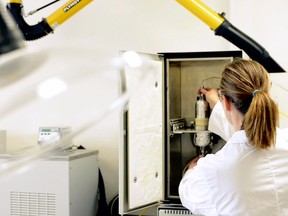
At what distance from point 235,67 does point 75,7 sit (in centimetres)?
94

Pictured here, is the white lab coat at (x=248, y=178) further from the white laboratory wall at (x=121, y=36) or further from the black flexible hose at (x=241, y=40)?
the white laboratory wall at (x=121, y=36)

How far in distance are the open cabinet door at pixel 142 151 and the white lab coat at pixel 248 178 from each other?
1.92ft

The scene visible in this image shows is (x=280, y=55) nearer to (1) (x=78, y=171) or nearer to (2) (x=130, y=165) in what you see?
(2) (x=130, y=165)

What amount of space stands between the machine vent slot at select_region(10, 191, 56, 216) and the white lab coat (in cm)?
94

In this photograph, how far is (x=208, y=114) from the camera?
2.12 m

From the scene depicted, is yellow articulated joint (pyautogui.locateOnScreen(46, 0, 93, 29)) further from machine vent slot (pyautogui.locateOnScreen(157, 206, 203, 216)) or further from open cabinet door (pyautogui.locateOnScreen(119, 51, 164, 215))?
machine vent slot (pyautogui.locateOnScreen(157, 206, 203, 216))

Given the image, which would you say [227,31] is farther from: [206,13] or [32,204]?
[32,204]

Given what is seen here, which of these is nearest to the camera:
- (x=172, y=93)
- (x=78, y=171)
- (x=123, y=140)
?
(x=123, y=140)

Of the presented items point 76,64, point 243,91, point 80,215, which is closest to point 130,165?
point 80,215

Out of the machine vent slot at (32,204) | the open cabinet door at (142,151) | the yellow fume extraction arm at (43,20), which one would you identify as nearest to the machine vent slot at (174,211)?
the open cabinet door at (142,151)

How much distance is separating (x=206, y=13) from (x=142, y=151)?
29.2 inches

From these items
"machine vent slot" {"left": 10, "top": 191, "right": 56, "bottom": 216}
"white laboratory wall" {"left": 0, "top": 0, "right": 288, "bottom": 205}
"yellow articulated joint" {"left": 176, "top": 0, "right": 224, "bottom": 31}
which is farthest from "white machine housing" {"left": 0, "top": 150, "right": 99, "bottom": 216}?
"yellow articulated joint" {"left": 176, "top": 0, "right": 224, "bottom": 31}

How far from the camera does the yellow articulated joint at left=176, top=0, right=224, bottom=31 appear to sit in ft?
5.20

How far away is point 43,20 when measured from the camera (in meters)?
1.85
